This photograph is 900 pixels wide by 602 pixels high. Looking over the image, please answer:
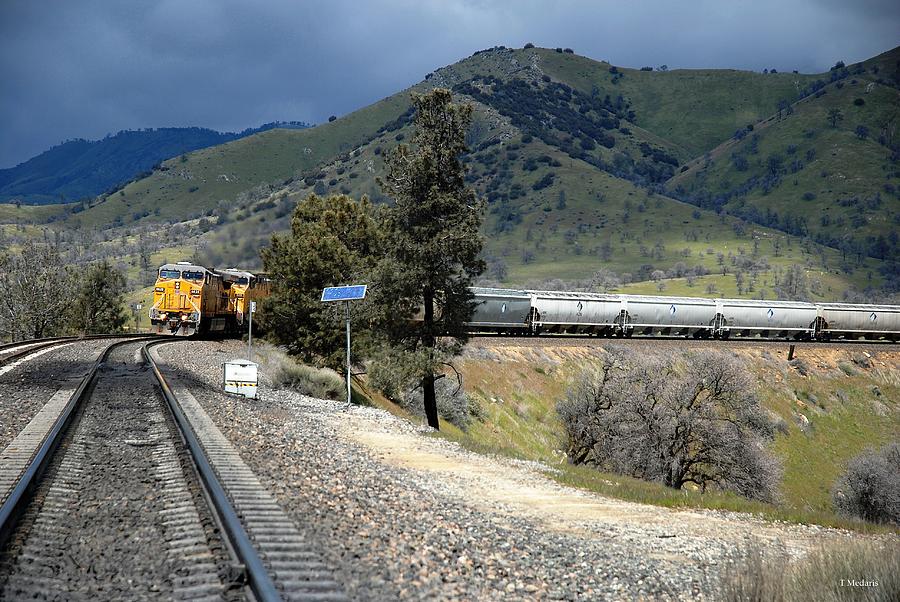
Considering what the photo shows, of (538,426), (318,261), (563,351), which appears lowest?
(538,426)

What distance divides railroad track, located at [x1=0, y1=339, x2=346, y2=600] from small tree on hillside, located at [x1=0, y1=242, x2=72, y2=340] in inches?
2080

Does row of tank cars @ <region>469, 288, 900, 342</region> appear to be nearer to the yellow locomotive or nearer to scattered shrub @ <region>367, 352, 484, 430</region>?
scattered shrub @ <region>367, 352, 484, 430</region>

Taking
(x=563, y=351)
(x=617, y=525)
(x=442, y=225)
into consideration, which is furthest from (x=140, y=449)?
(x=563, y=351)

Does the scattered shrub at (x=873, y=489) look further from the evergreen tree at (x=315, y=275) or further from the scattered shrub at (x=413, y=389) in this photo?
the evergreen tree at (x=315, y=275)

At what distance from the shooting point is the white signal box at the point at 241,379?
21.0 m

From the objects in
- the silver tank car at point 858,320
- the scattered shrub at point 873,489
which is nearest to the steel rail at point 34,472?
the scattered shrub at point 873,489

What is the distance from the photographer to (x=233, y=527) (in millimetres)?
7270

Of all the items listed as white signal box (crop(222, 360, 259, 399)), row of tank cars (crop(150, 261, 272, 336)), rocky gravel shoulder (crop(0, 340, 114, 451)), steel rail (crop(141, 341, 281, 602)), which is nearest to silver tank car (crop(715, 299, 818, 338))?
row of tank cars (crop(150, 261, 272, 336))

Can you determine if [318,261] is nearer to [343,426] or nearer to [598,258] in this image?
[343,426]

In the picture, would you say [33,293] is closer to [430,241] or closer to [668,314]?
[430,241]

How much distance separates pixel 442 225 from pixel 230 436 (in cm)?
1703

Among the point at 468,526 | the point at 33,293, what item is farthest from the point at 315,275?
the point at 468,526

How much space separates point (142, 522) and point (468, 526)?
12.7ft

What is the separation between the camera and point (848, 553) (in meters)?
8.50
